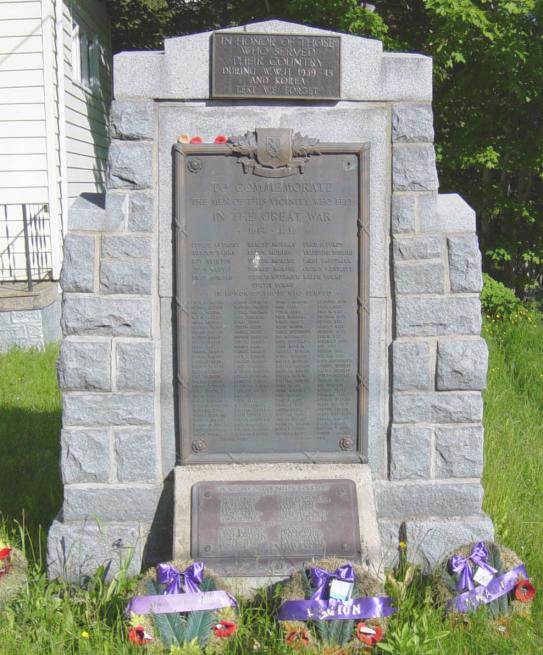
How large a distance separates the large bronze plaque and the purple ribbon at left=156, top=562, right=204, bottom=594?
2.03ft

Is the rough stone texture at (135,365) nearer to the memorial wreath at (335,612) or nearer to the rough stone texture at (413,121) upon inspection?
the memorial wreath at (335,612)

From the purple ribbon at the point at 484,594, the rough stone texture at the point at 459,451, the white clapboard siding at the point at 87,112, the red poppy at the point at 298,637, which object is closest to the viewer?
the red poppy at the point at 298,637

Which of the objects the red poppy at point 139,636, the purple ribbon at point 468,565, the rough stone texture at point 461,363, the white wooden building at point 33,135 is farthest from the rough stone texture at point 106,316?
the white wooden building at point 33,135

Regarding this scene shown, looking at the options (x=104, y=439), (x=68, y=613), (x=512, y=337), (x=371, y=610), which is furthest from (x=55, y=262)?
(x=371, y=610)

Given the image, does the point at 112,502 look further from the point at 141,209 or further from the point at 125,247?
the point at 141,209

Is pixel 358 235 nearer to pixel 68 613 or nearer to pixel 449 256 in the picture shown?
pixel 449 256

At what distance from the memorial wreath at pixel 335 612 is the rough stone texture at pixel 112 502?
0.86 metres

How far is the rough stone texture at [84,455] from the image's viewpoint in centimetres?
348

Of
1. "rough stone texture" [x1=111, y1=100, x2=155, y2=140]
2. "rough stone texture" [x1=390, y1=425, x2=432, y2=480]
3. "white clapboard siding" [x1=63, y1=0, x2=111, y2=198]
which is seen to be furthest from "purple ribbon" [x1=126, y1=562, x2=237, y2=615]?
"white clapboard siding" [x1=63, y1=0, x2=111, y2=198]

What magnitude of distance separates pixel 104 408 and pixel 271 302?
90 centimetres

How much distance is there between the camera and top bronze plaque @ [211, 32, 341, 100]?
3.34m

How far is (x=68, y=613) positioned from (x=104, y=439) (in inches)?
30.3

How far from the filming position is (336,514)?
3367 millimetres

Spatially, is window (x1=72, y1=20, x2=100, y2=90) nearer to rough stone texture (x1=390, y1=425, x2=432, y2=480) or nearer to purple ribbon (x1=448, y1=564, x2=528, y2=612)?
rough stone texture (x1=390, y1=425, x2=432, y2=480)
